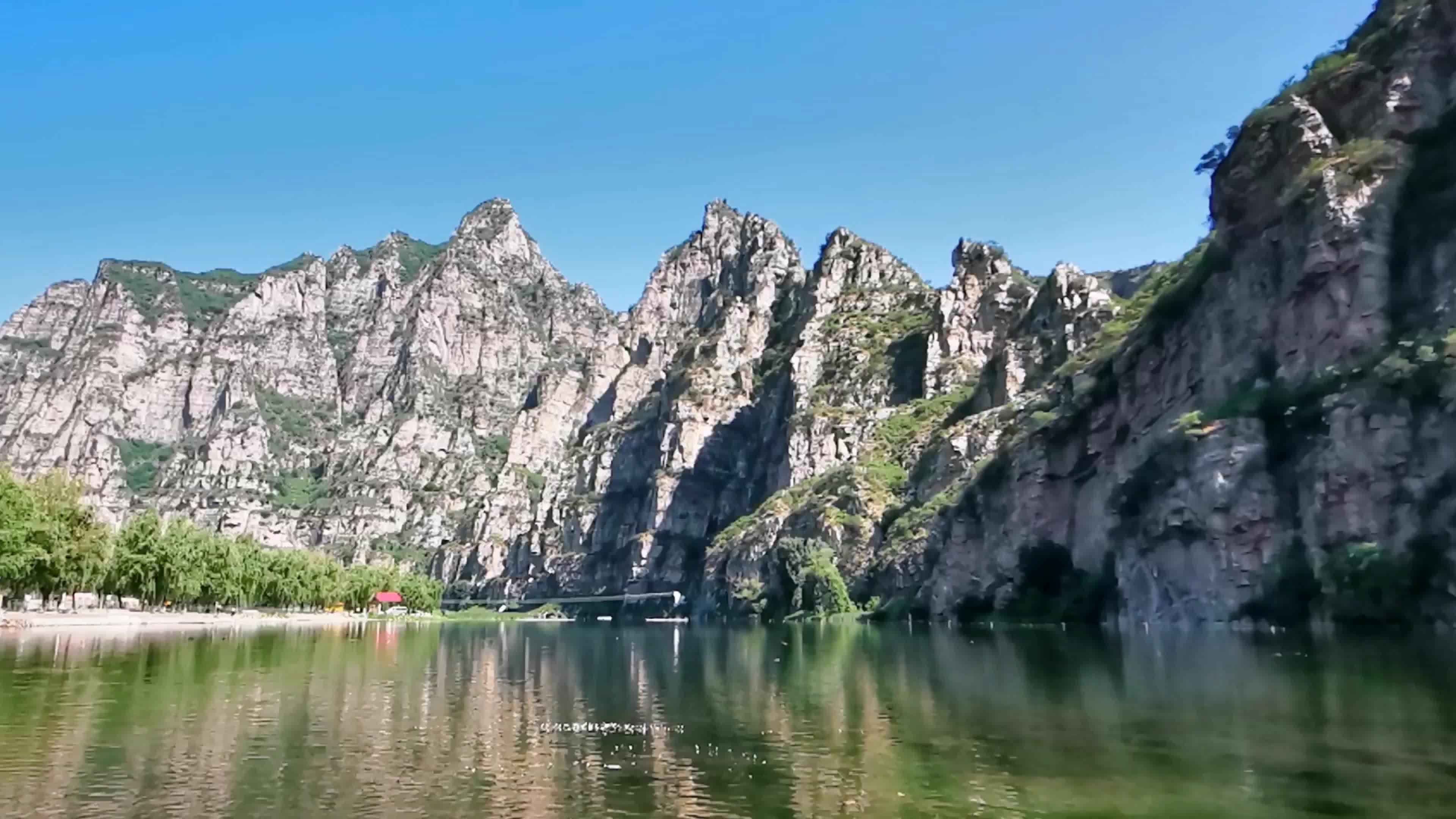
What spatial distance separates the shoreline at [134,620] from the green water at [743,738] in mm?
31422

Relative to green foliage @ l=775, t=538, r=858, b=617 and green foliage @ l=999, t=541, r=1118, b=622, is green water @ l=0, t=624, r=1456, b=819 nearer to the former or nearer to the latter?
green foliage @ l=999, t=541, r=1118, b=622

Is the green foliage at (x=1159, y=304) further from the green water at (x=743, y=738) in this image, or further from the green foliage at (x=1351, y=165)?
the green water at (x=743, y=738)

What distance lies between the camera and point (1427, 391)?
67375 millimetres

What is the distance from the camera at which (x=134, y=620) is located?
322ft

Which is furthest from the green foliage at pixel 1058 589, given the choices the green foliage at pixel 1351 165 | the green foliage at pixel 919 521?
the green foliage at pixel 1351 165

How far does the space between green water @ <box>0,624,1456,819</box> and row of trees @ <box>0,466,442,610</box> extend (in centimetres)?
2755

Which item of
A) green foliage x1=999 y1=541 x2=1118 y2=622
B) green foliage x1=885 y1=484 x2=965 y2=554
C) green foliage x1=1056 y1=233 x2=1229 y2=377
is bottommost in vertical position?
green foliage x1=999 y1=541 x2=1118 y2=622

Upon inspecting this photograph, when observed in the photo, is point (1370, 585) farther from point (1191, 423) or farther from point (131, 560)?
point (131, 560)

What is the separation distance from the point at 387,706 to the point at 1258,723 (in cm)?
2550

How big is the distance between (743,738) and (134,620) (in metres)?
89.6

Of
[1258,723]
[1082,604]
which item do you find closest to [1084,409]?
[1082,604]

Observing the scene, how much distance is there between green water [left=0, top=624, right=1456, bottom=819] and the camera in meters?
19.2

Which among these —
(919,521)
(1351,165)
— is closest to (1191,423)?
(1351,165)

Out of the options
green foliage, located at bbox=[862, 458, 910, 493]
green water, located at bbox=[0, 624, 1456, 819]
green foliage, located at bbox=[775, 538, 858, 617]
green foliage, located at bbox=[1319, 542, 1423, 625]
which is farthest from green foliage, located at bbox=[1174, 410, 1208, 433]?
green foliage, located at bbox=[862, 458, 910, 493]
